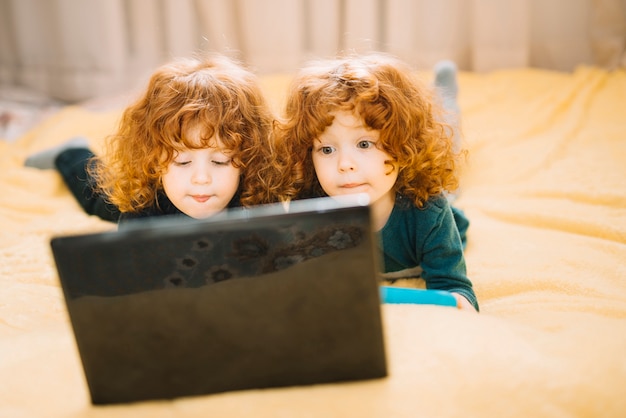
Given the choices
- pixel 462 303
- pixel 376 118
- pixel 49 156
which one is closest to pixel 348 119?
pixel 376 118

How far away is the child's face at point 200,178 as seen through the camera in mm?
972

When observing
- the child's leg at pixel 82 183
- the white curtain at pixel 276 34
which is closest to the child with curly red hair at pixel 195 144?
the child's leg at pixel 82 183

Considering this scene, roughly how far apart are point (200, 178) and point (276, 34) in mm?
1327

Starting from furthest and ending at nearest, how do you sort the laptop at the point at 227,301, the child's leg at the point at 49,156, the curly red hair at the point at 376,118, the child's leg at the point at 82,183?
the child's leg at the point at 49,156 < the child's leg at the point at 82,183 < the curly red hair at the point at 376,118 < the laptop at the point at 227,301

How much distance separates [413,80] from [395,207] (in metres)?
0.21

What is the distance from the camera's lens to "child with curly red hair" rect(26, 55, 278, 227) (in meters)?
0.97

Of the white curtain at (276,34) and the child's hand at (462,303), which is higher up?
the white curtain at (276,34)

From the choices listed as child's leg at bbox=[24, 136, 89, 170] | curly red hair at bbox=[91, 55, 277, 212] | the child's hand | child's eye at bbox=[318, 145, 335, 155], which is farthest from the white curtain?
the child's hand

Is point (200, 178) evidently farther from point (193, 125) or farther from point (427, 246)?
point (427, 246)

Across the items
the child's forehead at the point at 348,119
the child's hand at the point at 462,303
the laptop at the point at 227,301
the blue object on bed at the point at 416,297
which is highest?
the child's forehead at the point at 348,119

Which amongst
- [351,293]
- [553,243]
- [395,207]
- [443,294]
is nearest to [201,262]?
[351,293]

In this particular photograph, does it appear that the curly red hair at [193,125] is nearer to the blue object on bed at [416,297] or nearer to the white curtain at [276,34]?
the blue object on bed at [416,297]

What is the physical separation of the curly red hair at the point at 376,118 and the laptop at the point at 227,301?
0.35m

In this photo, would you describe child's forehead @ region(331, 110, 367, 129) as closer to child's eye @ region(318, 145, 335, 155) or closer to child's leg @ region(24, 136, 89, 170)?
child's eye @ region(318, 145, 335, 155)
